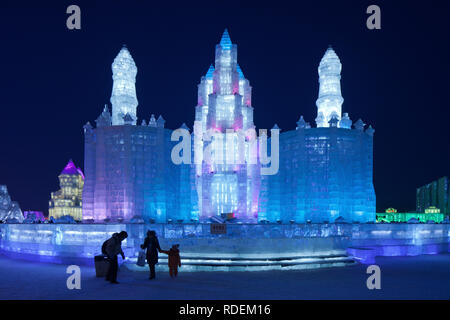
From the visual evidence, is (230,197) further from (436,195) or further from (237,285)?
(436,195)

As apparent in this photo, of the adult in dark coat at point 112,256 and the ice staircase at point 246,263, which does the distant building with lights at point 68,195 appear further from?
the adult in dark coat at point 112,256

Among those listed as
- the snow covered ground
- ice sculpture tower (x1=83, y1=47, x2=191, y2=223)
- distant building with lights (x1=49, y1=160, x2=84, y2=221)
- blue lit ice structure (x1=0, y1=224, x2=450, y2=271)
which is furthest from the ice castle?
distant building with lights (x1=49, y1=160, x2=84, y2=221)

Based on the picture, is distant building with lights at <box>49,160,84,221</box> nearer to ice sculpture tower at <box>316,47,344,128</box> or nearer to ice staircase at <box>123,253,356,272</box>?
ice sculpture tower at <box>316,47,344,128</box>

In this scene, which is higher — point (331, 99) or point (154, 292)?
point (331, 99)

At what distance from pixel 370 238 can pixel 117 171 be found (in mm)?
17437

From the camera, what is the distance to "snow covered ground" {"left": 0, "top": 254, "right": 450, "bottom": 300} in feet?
34.6

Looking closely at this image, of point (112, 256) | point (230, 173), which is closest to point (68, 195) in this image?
point (230, 173)

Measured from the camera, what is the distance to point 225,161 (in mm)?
36188

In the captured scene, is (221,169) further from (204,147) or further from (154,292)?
(154,292)

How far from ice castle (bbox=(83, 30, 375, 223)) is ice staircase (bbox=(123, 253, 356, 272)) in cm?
1177

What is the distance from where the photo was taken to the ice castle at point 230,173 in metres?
29.0

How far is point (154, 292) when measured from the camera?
35.7 ft

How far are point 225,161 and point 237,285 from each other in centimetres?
2439
